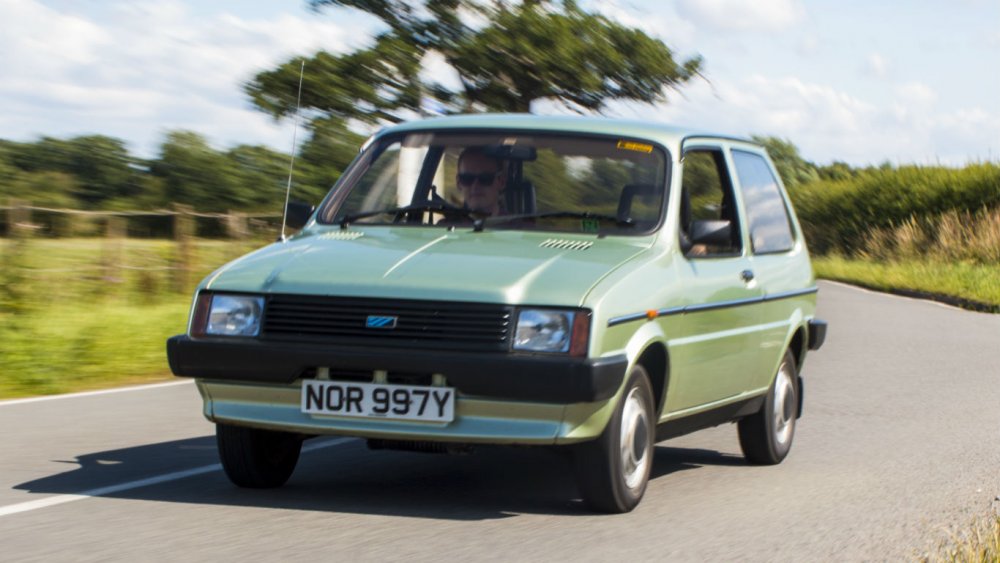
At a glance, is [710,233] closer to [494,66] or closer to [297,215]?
[297,215]

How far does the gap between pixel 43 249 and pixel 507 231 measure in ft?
48.8

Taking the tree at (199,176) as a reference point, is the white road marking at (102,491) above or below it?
below

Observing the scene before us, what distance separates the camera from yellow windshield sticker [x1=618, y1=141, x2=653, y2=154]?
25.0 ft

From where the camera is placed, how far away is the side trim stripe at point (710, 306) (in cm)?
632

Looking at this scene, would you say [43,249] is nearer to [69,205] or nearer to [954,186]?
[69,205]

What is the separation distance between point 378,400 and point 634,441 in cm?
116

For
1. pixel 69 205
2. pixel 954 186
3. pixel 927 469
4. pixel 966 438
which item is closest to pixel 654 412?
pixel 927 469

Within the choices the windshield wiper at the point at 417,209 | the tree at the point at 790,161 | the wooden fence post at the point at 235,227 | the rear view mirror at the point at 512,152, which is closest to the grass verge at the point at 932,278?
the wooden fence post at the point at 235,227

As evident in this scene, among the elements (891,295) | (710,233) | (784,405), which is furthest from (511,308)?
(891,295)

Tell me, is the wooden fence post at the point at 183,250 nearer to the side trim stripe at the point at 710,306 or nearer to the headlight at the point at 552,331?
the side trim stripe at the point at 710,306

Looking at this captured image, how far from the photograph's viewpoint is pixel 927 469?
8336 mm

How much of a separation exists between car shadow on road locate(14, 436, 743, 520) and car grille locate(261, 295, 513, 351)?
2.39 feet

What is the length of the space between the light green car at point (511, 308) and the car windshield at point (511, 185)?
0.03 feet

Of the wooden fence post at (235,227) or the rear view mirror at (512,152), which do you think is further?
the wooden fence post at (235,227)
